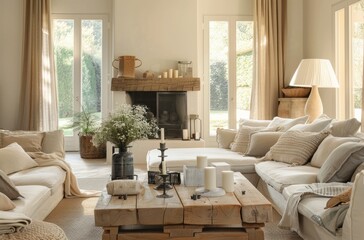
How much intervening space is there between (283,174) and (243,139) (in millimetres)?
Result: 1436

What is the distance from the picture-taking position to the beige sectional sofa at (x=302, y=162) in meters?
2.74

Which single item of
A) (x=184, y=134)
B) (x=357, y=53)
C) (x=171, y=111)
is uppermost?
(x=357, y=53)

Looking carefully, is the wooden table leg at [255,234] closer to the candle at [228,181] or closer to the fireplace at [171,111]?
the candle at [228,181]

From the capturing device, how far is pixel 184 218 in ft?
9.16

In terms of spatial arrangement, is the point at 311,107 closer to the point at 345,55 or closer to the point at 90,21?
the point at 345,55

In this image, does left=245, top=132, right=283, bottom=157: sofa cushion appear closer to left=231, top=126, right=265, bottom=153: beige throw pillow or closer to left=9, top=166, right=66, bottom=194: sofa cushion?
left=231, top=126, right=265, bottom=153: beige throw pillow

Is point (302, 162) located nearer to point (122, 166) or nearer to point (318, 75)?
point (122, 166)

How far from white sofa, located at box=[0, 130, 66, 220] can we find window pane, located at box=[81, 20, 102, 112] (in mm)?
3539

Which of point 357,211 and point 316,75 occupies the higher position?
point 316,75

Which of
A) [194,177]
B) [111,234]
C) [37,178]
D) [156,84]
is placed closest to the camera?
[111,234]

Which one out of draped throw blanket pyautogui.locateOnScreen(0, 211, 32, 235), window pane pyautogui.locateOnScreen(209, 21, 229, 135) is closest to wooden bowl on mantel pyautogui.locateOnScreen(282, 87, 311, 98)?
window pane pyautogui.locateOnScreen(209, 21, 229, 135)

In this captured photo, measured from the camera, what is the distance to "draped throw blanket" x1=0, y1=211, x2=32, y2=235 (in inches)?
87.4

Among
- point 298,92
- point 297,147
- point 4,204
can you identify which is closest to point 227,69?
point 298,92

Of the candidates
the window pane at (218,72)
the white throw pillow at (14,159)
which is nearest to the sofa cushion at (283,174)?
the white throw pillow at (14,159)
